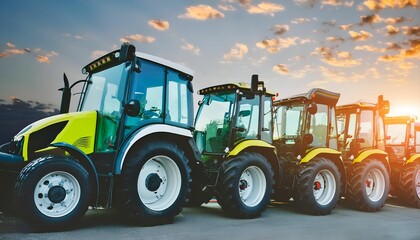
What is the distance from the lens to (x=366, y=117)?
959 centimetres

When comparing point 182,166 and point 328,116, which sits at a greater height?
point 328,116

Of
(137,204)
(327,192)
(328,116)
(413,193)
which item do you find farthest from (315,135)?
(137,204)

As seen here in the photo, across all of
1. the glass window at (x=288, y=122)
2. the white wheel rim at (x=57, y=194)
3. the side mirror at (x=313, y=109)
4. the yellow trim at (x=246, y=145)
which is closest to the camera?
the white wheel rim at (x=57, y=194)

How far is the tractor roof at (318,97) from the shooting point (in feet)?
27.8

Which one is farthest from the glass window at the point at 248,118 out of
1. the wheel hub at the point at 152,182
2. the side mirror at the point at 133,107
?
the side mirror at the point at 133,107

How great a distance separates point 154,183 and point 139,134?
86cm

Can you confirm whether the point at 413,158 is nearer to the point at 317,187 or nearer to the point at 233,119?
the point at 317,187

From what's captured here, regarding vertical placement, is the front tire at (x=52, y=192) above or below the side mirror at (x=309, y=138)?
below

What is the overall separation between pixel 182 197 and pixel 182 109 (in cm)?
148

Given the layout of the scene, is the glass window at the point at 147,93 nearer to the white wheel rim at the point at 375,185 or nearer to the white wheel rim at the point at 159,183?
the white wheel rim at the point at 159,183

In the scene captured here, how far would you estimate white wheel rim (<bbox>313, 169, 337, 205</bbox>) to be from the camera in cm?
825

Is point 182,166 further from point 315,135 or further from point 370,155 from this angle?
point 370,155

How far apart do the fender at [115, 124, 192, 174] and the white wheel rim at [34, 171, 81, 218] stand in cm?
64

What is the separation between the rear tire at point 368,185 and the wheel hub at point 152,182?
5.13 meters
